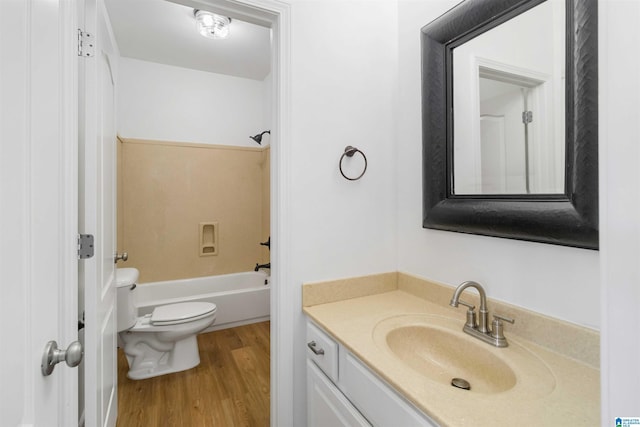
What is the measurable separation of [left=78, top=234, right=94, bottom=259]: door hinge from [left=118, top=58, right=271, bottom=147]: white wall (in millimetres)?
2252

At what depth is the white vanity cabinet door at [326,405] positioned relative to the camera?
0.95 metres

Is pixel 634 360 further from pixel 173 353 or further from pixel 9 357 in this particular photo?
pixel 173 353

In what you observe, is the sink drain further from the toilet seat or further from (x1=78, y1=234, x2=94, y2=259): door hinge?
the toilet seat

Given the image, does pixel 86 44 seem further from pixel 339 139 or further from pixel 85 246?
pixel 339 139

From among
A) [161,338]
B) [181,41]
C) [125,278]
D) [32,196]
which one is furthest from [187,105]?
[32,196]

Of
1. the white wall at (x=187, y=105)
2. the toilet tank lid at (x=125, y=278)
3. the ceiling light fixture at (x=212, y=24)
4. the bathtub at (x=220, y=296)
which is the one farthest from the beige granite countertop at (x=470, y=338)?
the white wall at (x=187, y=105)

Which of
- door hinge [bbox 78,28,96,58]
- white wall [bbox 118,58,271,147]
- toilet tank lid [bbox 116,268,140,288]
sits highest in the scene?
white wall [bbox 118,58,271,147]

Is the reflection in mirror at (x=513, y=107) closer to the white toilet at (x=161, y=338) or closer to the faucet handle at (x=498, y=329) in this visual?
the faucet handle at (x=498, y=329)

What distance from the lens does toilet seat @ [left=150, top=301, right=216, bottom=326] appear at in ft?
6.93

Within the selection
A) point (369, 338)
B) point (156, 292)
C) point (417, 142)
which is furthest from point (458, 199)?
point (156, 292)

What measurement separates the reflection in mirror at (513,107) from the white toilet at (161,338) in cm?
201

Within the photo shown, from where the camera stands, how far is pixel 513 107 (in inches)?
41.3

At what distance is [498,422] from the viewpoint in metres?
0.63

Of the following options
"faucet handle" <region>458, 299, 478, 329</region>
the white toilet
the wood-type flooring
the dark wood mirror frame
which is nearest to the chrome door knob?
"faucet handle" <region>458, 299, 478, 329</region>
